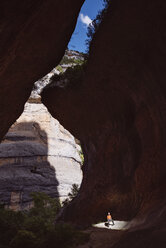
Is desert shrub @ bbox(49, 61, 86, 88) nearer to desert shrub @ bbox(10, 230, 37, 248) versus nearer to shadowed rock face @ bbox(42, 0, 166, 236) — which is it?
shadowed rock face @ bbox(42, 0, 166, 236)

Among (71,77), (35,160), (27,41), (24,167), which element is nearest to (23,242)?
(27,41)

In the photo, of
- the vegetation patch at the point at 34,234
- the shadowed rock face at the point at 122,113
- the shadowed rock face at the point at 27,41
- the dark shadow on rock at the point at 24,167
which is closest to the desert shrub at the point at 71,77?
the shadowed rock face at the point at 122,113

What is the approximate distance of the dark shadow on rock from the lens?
22672 mm

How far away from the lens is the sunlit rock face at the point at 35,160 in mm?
23359

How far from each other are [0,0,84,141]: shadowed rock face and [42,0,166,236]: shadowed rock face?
1.68 m

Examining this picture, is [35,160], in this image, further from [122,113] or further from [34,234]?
[34,234]

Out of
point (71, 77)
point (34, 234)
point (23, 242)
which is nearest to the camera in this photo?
point (23, 242)

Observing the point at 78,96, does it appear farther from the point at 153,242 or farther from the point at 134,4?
the point at 153,242

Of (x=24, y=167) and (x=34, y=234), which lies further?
(x=24, y=167)

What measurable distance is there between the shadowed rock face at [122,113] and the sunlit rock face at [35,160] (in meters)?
11.7

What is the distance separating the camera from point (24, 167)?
2569cm

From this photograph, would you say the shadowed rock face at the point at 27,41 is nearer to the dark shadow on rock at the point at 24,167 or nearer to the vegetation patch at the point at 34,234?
the vegetation patch at the point at 34,234

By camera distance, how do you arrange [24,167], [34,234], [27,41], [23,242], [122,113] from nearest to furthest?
1. [23,242]
2. [34,234]
3. [27,41]
4. [122,113]
5. [24,167]

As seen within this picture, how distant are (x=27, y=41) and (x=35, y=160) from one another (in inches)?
863
